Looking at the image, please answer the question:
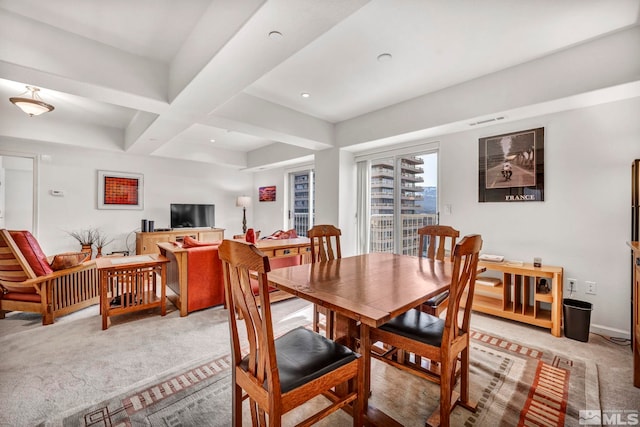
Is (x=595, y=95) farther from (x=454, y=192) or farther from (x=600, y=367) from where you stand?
(x=600, y=367)

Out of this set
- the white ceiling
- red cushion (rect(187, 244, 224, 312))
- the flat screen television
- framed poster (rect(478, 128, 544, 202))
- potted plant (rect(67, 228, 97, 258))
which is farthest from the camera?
the flat screen television

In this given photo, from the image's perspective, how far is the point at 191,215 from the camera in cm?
634

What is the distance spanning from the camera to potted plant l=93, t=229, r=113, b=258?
199 inches

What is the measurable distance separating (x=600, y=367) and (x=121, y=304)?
14.3 ft

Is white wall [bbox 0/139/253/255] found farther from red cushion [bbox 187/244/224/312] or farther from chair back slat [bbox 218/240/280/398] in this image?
chair back slat [bbox 218/240/280/398]

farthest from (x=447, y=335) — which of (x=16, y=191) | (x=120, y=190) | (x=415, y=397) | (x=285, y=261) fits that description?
(x=16, y=191)

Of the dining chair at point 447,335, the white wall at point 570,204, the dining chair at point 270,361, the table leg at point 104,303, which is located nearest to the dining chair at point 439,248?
the dining chair at point 447,335

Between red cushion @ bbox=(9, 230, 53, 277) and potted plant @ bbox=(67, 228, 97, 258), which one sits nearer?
red cushion @ bbox=(9, 230, 53, 277)

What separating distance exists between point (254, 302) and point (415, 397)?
4.50 ft

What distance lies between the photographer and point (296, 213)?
659 cm

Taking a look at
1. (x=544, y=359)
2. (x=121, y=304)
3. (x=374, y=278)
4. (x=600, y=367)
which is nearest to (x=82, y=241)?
(x=121, y=304)

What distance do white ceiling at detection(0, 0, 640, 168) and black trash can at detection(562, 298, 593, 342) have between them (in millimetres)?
1929

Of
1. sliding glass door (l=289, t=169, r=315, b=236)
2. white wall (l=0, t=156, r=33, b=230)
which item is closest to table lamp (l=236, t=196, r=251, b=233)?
sliding glass door (l=289, t=169, r=315, b=236)

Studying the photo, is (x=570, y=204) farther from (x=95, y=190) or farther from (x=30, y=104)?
(x=95, y=190)
